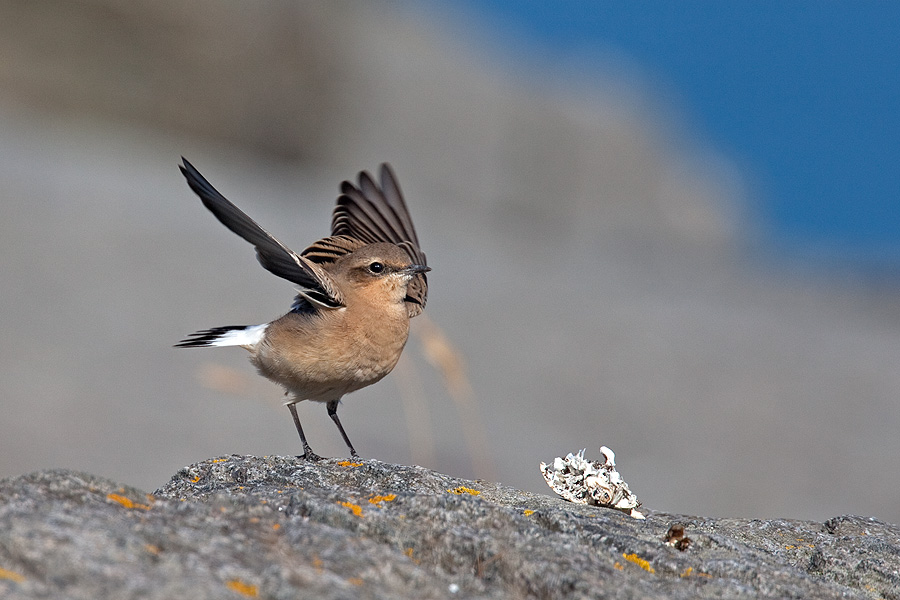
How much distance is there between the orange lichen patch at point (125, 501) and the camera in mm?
2514

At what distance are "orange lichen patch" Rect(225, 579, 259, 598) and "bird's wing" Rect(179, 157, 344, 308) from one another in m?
2.41

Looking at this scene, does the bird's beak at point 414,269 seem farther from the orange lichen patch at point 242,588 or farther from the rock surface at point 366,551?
the orange lichen patch at point 242,588

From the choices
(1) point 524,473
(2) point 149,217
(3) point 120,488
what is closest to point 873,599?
(3) point 120,488

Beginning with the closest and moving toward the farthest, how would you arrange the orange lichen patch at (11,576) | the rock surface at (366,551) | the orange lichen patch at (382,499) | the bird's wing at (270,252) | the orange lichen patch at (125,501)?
1. the orange lichen patch at (11,576)
2. the rock surface at (366,551)
3. the orange lichen patch at (125,501)
4. the orange lichen patch at (382,499)
5. the bird's wing at (270,252)

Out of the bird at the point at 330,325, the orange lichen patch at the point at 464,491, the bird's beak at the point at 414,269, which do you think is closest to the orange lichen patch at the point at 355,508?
the orange lichen patch at the point at 464,491

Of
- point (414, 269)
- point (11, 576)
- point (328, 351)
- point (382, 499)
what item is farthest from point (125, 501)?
point (414, 269)

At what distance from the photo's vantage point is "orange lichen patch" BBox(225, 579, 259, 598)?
2.03 m

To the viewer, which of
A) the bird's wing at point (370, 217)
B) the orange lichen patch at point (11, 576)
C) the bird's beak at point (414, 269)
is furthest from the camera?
the bird's wing at point (370, 217)

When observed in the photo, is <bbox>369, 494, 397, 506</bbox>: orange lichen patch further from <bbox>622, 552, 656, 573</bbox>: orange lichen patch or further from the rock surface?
<bbox>622, 552, 656, 573</bbox>: orange lichen patch

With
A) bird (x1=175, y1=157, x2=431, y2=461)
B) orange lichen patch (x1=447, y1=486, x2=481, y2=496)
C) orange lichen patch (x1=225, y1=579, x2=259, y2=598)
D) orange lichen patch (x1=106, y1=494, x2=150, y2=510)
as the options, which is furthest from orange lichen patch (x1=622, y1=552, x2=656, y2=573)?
bird (x1=175, y1=157, x2=431, y2=461)

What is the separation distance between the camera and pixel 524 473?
9906 millimetres

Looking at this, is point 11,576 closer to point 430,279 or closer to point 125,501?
point 125,501

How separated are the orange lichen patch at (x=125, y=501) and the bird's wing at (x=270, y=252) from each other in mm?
1876

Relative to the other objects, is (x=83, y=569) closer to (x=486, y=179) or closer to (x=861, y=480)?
(x=861, y=480)
